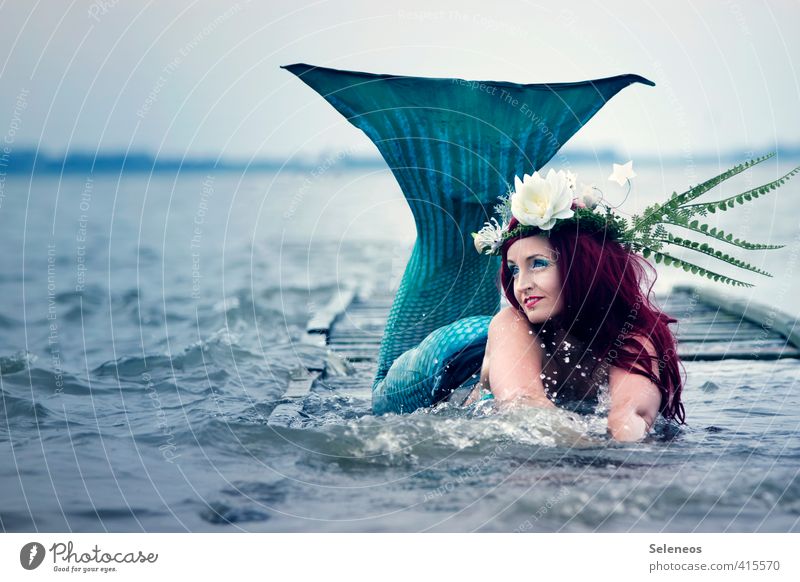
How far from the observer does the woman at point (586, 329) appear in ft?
9.25

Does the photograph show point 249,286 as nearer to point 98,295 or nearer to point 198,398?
point 98,295

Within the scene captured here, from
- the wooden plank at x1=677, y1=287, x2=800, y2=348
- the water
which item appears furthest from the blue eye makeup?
the wooden plank at x1=677, y1=287, x2=800, y2=348

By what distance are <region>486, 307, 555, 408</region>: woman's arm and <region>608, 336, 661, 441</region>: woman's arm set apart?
0.64ft

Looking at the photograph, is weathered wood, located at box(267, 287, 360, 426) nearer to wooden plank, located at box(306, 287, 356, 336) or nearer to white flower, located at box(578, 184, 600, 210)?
wooden plank, located at box(306, 287, 356, 336)

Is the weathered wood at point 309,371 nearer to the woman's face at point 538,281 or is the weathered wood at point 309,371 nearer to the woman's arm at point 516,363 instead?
the woman's arm at point 516,363

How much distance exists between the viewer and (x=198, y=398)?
3973 mm

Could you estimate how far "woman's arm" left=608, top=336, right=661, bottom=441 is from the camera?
278 cm

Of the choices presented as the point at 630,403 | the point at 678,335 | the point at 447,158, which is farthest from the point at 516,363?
the point at 678,335

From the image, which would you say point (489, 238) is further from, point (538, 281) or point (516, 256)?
point (538, 281)

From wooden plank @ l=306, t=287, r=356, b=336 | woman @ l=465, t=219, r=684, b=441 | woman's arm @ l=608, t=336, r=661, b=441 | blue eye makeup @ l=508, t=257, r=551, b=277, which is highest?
blue eye makeup @ l=508, t=257, r=551, b=277

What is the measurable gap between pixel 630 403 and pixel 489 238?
640 mm

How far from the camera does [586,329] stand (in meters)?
2.92

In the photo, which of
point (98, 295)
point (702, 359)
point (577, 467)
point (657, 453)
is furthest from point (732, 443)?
point (98, 295)

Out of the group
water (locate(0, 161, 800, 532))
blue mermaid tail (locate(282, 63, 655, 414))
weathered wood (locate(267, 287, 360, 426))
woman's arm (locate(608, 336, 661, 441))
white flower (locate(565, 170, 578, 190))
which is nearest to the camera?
water (locate(0, 161, 800, 532))
